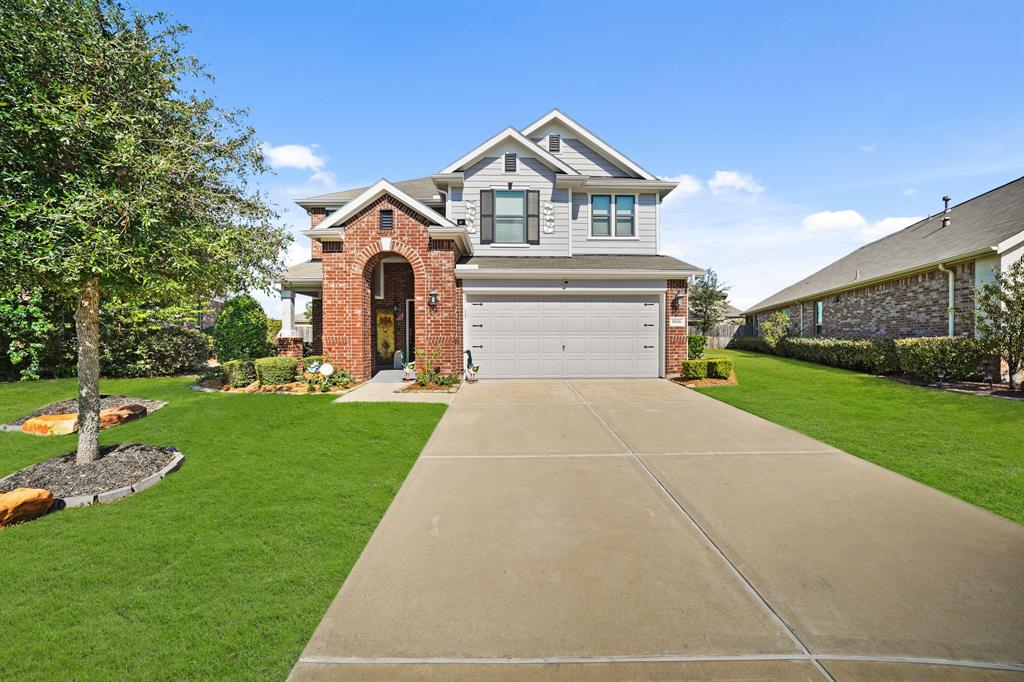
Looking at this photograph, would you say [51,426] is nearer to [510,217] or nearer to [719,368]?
[510,217]

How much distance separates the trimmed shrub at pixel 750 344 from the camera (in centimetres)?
2387

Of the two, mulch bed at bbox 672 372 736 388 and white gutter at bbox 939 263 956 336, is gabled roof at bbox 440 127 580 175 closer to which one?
mulch bed at bbox 672 372 736 388

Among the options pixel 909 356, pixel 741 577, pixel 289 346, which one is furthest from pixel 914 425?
pixel 289 346

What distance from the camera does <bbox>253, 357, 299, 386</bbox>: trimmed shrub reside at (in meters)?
11.3

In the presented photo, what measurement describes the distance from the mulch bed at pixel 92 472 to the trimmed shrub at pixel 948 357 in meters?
17.2

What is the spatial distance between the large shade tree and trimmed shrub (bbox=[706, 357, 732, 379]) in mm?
11742

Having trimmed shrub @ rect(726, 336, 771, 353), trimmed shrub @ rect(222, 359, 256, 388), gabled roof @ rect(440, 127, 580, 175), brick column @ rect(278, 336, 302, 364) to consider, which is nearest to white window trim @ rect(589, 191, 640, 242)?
gabled roof @ rect(440, 127, 580, 175)

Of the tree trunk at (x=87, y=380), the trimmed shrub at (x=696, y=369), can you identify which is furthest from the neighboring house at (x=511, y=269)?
the tree trunk at (x=87, y=380)

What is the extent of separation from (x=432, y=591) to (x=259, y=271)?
19.5 ft

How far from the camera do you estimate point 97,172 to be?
464cm

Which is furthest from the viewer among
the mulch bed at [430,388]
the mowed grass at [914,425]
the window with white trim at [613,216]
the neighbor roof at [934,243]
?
the window with white trim at [613,216]

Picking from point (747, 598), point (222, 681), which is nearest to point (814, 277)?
point (747, 598)

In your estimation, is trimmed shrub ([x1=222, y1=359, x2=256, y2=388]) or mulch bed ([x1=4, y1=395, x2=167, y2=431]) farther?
trimmed shrub ([x1=222, y1=359, x2=256, y2=388])

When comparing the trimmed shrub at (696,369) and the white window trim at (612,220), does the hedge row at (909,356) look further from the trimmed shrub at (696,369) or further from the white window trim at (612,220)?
the white window trim at (612,220)
